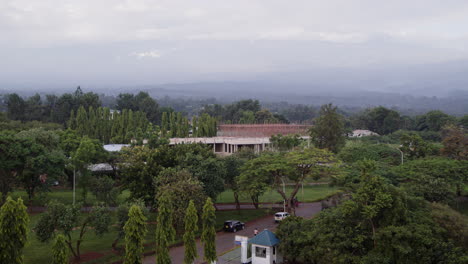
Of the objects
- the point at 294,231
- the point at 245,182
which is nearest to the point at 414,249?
the point at 294,231

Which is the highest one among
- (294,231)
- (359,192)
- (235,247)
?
(359,192)

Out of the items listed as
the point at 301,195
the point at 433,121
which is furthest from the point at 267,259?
the point at 433,121

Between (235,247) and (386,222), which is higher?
(386,222)

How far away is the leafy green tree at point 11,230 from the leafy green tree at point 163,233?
4.98 m

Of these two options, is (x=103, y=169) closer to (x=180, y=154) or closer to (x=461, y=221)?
(x=180, y=154)

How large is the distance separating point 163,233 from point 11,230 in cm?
553

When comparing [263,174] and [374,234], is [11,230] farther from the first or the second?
[263,174]

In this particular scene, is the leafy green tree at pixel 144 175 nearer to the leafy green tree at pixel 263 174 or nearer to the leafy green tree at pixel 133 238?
the leafy green tree at pixel 263 174

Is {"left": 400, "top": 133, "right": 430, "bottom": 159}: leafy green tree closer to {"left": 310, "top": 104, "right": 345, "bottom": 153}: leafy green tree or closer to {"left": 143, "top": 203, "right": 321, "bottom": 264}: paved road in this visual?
{"left": 310, "top": 104, "right": 345, "bottom": 153}: leafy green tree

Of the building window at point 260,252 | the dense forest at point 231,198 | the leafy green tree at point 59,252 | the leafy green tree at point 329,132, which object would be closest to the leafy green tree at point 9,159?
the dense forest at point 231,198

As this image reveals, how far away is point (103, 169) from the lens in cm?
3675

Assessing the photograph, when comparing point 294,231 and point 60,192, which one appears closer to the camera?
point 294,231

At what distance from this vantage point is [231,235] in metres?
23.5

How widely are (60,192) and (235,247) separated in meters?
18.4
